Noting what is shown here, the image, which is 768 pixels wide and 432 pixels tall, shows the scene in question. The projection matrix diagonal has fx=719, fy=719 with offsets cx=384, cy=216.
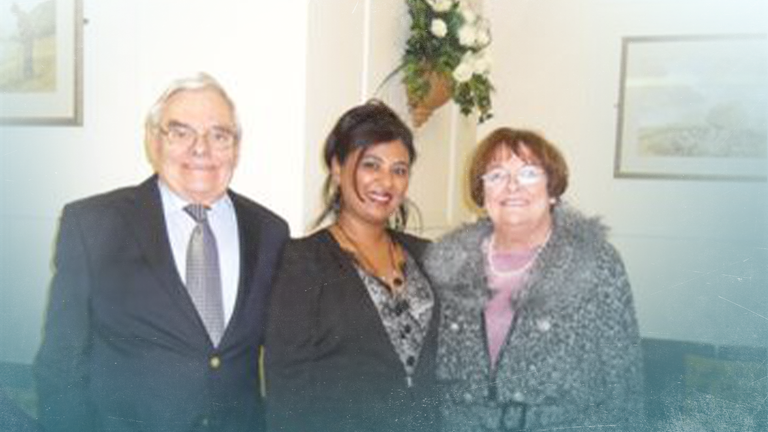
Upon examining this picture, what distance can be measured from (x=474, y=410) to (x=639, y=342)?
199mm

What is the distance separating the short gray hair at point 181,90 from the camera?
92 cm

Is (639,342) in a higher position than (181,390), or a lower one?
higher

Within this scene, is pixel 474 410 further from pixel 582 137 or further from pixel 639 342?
pixel 582 137

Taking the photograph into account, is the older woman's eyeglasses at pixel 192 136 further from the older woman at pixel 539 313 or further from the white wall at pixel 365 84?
the older woman at pixel 539 313

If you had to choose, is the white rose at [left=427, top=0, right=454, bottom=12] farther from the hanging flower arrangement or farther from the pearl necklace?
the pearl necklace

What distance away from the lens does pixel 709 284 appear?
73 cm

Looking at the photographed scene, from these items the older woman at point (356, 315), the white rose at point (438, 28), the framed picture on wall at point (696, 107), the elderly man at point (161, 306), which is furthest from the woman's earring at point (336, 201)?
the framed picture on wall at point (696, 107)

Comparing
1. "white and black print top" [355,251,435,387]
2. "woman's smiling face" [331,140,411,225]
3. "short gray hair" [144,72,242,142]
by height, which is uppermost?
"short gray hair" [144,72,242,142]

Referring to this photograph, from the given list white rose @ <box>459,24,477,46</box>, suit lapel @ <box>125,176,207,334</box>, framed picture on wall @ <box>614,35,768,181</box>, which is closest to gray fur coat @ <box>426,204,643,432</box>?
framed picture on wall @ <box>614,35,768,181</box>

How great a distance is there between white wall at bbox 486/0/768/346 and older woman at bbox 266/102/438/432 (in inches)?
6.1

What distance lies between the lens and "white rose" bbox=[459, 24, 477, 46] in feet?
2.93

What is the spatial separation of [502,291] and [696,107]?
0.95ft

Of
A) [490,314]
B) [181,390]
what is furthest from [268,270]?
[490,314]

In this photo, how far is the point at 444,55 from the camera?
3.06ft
